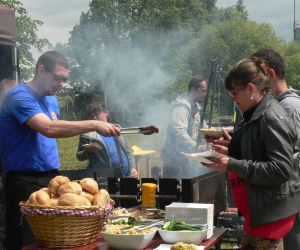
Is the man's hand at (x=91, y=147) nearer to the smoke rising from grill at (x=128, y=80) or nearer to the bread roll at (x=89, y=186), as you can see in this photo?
the bread roll at (x=89, y=186)

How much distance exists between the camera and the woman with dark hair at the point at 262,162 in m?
2.23

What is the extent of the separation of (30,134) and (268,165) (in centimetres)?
147

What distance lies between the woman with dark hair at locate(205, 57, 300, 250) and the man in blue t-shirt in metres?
0.87

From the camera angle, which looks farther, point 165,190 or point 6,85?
point 6,85

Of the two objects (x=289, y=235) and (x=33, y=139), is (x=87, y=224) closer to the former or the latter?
(x=33, y=139)

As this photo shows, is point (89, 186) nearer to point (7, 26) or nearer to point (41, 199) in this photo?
point (41, 199)

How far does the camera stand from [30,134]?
290 centimetres

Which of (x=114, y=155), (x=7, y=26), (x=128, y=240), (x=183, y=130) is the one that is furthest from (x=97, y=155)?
(x=128, y=240)

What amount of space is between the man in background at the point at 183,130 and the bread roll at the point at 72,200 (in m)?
2.82

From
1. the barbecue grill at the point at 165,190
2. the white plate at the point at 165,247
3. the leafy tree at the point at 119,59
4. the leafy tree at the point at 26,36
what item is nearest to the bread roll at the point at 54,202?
the white plate at the point at 165,247

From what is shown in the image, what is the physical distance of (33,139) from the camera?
2904 mm

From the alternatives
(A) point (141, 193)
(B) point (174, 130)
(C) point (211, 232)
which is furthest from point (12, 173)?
(B) point (174, 130)

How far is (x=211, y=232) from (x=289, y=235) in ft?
2.55

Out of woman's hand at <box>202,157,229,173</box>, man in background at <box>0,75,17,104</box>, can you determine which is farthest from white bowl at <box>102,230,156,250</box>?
man in background at <box>0,75,17,104</box>
